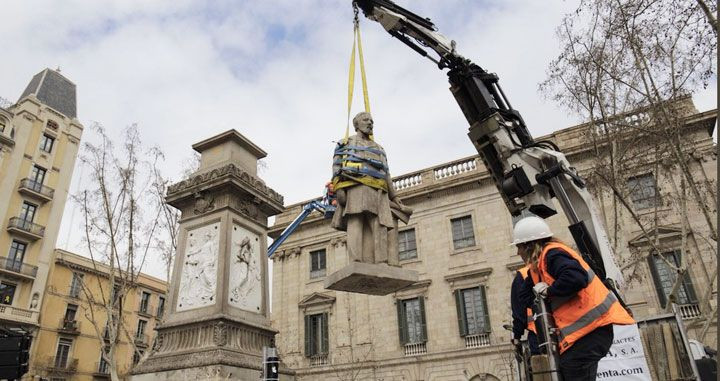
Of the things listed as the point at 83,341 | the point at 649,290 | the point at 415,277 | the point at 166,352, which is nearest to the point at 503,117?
the point at 415,277

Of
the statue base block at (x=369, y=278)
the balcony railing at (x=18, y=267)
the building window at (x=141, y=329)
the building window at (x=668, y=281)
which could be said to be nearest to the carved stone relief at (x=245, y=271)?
the statue base block at (x=369, y=278)

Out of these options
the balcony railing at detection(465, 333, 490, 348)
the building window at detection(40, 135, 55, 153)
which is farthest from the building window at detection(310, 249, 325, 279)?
the building window at detection(40, 135, 55, 153)

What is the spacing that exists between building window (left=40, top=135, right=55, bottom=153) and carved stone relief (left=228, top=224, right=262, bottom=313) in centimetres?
3542

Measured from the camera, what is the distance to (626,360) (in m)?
9.11

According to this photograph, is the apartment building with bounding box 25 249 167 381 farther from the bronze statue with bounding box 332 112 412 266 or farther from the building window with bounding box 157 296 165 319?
the bronze statue with bounding box 332 112 412 266

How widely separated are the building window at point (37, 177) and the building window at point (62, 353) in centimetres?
1081

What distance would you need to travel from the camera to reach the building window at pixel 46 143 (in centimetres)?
3572


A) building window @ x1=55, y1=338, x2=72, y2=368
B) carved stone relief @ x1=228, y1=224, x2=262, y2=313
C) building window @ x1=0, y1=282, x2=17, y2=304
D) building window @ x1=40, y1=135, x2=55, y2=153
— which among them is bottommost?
carved stone relief @ x1=228, y1=224, x2=262, y2=313

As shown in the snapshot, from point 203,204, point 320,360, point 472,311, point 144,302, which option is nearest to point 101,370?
point 144,302

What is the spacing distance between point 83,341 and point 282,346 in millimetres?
19083

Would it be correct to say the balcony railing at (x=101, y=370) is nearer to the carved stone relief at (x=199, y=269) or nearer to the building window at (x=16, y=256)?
the building window at (x=16, y=256)

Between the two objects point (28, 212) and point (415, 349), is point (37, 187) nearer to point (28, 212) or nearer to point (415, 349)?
point (28, 212)

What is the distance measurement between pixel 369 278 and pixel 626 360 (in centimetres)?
679

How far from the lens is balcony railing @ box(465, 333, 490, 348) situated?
21156 millimetres
